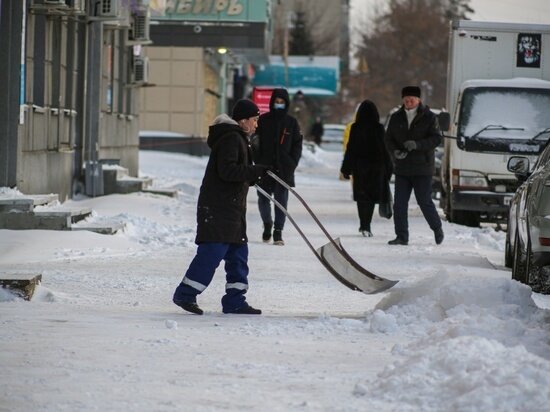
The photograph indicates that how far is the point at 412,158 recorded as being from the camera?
18.4 metres

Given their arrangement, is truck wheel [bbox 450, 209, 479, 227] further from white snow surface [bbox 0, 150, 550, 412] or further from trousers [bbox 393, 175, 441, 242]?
white snow surface [bbox 0, 150, 550, 412]

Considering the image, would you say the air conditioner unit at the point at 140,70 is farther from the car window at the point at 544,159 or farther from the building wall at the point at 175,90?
the car window at the point at 544,159

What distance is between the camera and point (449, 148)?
927 inches

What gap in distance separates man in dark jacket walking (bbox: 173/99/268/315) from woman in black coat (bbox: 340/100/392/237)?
9.13 meters

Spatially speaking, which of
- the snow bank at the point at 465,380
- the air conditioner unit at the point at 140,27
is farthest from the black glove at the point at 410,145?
the air conditioner unit at the point at 140,27

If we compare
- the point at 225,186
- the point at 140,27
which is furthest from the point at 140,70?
the point at 225,186

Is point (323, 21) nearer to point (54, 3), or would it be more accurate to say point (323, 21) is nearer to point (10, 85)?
point (54, 3)

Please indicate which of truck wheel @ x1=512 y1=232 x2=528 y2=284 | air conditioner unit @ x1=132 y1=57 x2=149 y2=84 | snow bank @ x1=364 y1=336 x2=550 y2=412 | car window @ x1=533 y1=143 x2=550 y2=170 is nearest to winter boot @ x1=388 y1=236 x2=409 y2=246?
car window @ x1=533 y1=143 x2=550 y2=170

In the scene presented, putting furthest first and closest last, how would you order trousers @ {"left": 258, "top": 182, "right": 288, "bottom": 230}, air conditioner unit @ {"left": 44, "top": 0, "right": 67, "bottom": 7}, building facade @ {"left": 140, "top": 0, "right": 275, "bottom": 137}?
1. building facade @ {"left": 140, "top": 0, "right": 275, "bottom": 137}
2. air conditioner unit @ {"left": 44, "top": 0, "right": 67, "bottom": 7}
3. trousers @ {"left": 258, "top": 182, "right": 288, "bottom": 230}

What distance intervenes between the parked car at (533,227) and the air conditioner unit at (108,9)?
1127cm

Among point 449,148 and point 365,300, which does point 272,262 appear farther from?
point 449,148

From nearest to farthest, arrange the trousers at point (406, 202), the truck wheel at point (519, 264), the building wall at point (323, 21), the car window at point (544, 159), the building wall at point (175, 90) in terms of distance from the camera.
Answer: the truck wheel at point (519, 264) → the car window at point (544, 159) → the trousers at point (406, 202) → the building wall at point (175, 90) → the building wall at point (323, 21)

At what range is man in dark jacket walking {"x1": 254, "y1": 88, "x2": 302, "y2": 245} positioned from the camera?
1783 cm

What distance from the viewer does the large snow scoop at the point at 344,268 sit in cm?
1108
